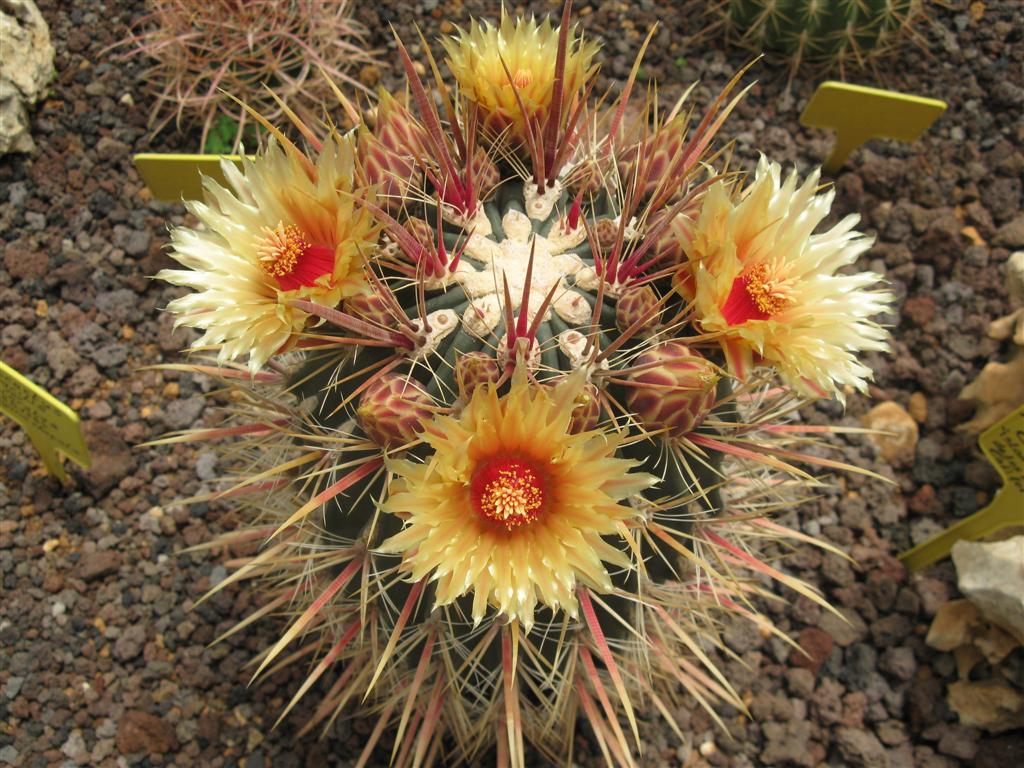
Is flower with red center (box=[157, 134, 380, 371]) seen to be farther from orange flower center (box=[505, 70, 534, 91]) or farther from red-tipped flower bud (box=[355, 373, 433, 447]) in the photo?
orange flower center (box=[505, 70, 534, 91])

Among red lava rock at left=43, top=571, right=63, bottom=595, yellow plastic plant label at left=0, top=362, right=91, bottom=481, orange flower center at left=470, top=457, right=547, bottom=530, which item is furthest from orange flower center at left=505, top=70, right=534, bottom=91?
red lava rock at left=43, top=571, right=63, bottom=595

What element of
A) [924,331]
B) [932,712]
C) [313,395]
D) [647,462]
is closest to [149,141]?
[313,395]

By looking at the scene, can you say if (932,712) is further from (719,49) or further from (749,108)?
(719,49)

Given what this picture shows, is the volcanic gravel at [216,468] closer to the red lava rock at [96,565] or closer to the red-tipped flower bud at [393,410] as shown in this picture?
the red lava rock at [96,565]

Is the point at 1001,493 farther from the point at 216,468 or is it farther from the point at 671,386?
the point at 216,468

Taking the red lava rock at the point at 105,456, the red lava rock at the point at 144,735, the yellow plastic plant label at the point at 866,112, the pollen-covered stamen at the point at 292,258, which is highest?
the pollen-covered stamen at the point at 292,258

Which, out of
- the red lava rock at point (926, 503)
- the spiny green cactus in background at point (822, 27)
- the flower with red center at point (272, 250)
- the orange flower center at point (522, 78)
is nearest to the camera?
the flower with red center at point (272, 250)

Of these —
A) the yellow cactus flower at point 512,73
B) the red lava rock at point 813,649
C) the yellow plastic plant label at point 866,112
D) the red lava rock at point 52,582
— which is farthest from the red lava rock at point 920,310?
the red lava rock at point 52,582
